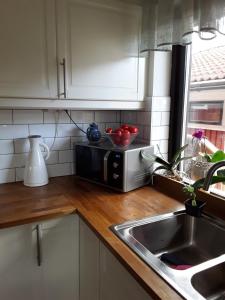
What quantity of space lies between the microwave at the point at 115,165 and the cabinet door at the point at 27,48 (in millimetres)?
463

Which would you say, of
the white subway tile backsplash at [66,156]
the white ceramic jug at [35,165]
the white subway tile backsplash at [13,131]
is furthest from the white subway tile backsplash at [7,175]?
the white subway tile backsplash at [66,156]

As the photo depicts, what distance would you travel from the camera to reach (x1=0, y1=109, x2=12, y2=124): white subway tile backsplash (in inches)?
61.0

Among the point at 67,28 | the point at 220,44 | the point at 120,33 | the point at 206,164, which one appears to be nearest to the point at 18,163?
the point at 67,28

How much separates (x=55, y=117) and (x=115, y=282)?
1.11m

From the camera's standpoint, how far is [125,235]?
1.02 metres

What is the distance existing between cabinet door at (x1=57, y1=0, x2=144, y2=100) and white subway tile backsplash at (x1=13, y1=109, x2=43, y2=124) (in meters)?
0.38

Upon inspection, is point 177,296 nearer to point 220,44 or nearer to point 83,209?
point 83,209

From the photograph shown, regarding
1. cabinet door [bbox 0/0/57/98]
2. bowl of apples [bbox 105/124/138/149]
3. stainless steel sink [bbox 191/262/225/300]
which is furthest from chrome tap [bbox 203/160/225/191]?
cabinet door [bbox 0/0/57/98]

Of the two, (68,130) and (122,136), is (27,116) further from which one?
(122,136)

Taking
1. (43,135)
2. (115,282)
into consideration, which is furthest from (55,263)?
(43,135)

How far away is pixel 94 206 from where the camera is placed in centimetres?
130

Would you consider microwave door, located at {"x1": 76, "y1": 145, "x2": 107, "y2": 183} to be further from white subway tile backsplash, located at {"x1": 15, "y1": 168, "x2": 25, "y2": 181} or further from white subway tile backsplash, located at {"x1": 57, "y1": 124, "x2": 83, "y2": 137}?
white subway tile backsplash, located at {"x1": 15, "y1": 168, "x2": 25, "y2": 181}

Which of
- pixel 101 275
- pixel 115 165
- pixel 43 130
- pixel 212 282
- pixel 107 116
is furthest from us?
pixel 107 116

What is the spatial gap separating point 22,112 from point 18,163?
1.08 ft
